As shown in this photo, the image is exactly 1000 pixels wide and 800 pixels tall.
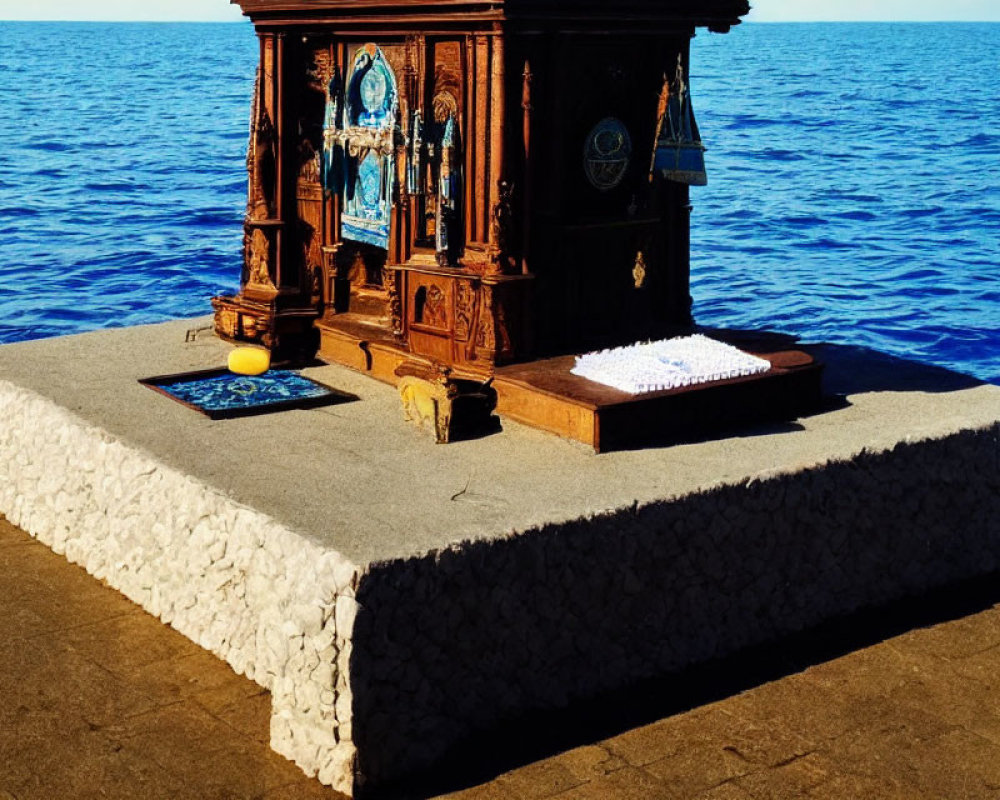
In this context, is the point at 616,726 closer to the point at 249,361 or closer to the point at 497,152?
the point at 497,152

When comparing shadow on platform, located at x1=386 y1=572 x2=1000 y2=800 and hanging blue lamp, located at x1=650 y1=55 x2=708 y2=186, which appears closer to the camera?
shadow on platform, located at x1=386 y1=572 x2=1000 y2=800

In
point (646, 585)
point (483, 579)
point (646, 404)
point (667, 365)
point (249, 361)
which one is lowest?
point (646, 585)

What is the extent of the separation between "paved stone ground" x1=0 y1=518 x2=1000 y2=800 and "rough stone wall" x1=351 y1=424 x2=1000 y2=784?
0.19 metres

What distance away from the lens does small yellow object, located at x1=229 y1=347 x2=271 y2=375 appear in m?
11.3

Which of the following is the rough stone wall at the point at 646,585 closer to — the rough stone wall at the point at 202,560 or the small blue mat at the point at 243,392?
the rough stone wall at the point at 202,560

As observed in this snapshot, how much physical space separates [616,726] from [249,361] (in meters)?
4.52

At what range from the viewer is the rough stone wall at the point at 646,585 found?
24.4 ft

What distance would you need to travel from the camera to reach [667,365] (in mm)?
9891

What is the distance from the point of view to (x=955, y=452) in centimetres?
A: 963

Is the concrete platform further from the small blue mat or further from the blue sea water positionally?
the blue sea water

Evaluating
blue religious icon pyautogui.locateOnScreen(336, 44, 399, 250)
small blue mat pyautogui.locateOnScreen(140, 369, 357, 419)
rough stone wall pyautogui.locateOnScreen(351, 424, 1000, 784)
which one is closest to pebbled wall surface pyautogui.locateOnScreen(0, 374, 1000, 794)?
rough stone wall pyautogui.locateOnScreen(351, 424, 1000, 784)

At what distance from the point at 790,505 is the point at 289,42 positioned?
17.3ft

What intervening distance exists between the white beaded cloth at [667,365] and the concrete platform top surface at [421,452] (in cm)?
45

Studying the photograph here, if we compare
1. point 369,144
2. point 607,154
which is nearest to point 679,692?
point 607,154
